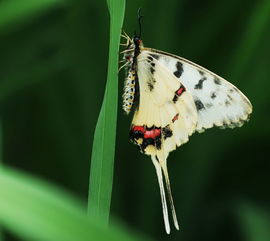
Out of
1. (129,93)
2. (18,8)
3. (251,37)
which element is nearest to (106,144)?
(129,93)

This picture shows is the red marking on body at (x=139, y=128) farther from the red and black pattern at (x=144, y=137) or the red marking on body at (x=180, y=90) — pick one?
the red marking on body at (x=180, y=90)

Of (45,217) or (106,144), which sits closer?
(45,217)

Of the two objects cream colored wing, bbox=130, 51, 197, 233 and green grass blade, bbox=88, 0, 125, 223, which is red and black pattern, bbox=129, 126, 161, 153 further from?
green grass blade, bbox=88, 0, 125, 223

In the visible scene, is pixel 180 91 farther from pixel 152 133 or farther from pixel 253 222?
pixel 253 222

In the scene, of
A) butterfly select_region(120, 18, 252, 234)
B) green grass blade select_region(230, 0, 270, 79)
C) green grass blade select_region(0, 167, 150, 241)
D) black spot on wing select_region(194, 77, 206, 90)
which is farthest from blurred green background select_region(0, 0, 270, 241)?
green grass blade select_region(0, 167, 150, 241)

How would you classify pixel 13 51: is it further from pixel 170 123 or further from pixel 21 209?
pixel 21 209

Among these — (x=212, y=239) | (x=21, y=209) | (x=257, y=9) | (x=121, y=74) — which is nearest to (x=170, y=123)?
(x=121, y=74)
